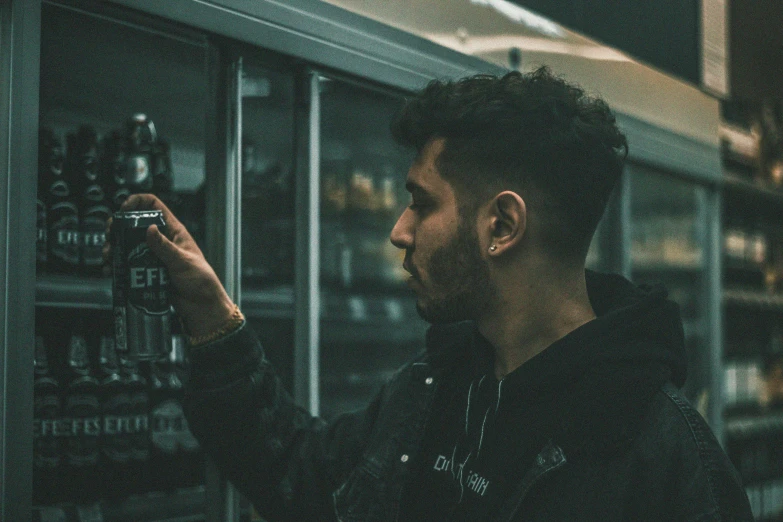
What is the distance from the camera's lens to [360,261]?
3.30 metres

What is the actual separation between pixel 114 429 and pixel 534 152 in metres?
1.23

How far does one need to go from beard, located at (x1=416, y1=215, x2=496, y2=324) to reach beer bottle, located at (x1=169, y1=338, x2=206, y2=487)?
0.98 metres

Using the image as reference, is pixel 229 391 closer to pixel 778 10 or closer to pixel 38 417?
pixel 38 417

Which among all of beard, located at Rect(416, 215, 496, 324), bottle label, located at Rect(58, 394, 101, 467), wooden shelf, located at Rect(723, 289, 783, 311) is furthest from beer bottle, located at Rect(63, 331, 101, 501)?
wooden shelf, located at Rect(723, 289, 783, 311)

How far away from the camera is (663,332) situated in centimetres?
142

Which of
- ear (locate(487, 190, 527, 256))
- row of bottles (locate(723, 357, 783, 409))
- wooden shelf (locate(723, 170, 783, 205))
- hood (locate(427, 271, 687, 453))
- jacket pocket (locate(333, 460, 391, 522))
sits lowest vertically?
row of bottles (locate(723, 357, 783, 409))

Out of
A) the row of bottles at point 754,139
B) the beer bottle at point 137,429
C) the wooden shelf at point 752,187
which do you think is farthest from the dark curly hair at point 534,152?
the row of bottles at point 754,139

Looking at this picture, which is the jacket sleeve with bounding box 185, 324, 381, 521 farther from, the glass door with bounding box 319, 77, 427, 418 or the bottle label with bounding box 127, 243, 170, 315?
the glass door with bounding box 319, 77, 427, 418

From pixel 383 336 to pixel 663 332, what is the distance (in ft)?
5.99

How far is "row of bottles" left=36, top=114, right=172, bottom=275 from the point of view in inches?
78.5

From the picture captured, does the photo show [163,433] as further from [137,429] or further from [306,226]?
[306,226]

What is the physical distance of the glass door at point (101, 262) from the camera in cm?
198

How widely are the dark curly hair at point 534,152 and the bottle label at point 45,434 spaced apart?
1.07 m

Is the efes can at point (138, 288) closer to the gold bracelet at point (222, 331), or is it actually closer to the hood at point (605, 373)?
the gold bracelet at point (222, 331)
